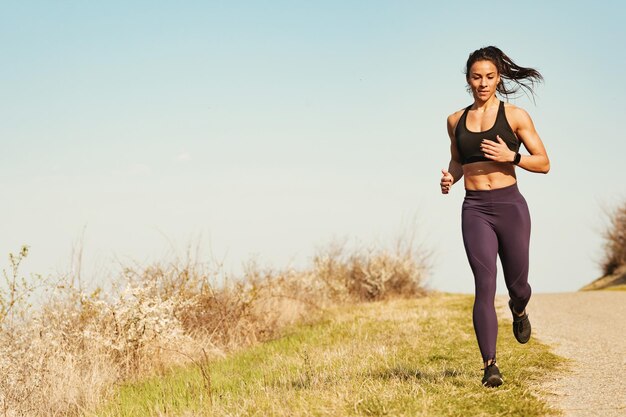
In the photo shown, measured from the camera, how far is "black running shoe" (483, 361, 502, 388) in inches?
217

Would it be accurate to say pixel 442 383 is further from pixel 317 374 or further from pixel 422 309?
pixel 422 309

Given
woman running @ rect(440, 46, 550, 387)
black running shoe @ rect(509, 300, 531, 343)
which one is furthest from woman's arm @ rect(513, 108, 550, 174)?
black running shoe @ rect(509, 300, 531, 343)

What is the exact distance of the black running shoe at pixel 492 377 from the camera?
552 centimetres

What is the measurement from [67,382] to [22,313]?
4.69 feet

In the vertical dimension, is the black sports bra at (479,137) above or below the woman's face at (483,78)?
below

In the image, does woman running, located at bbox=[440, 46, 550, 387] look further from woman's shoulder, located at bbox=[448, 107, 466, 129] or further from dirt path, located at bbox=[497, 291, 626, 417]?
dirt path, located at bbox=[497, 291, 626, 417]

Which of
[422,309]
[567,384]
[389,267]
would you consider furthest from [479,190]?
[389,267]

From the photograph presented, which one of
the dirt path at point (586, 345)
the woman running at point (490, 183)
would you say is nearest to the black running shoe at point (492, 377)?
the woman running at point (490, 183)

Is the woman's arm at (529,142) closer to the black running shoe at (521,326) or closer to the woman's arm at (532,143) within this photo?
the woman's arm at (532,143)

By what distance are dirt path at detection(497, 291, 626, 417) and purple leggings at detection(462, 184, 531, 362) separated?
0.84 meters

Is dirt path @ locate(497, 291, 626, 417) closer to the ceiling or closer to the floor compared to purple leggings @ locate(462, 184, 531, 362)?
closer to the floor

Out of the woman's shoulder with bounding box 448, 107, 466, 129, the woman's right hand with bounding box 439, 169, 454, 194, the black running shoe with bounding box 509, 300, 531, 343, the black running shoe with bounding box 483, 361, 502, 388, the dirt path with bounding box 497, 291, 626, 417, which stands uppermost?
the woman's shoulder with bounding box 448, 107, 466, 129

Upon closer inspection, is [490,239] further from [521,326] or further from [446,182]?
[521,326]

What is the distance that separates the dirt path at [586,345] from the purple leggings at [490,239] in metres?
0.84
